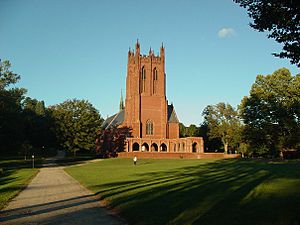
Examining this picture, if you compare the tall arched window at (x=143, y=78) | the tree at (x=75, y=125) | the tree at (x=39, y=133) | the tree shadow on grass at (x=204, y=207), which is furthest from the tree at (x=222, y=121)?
the tree shadow on grass at (x=204, y=207)

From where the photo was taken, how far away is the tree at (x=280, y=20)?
8266mm

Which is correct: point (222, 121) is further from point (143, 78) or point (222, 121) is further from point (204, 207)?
point (204, 207)

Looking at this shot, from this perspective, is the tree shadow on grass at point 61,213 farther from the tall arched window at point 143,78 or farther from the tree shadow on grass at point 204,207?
the tall arched window at point 143,78

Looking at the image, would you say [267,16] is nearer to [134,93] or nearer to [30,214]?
[30,214]

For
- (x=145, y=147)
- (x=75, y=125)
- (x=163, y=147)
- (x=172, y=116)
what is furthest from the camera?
(x=172, y=116)

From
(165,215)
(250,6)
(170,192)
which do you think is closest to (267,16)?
(250,6)

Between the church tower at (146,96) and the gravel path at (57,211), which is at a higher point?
the church tower at (146,96)

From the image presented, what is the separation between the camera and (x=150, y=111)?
75062mm

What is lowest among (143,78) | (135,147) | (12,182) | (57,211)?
(12,182)

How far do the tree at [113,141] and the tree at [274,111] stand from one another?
2928 centimetres

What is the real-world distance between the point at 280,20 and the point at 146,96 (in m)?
67.4

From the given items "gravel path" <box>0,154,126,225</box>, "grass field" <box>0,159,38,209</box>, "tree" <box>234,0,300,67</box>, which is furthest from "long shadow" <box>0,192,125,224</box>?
"tree" <box>234,0,300,67</box>

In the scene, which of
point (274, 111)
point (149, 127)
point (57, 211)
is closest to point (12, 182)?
point (57, 211)

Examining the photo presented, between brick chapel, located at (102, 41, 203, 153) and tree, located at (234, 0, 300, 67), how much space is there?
6080 cm
